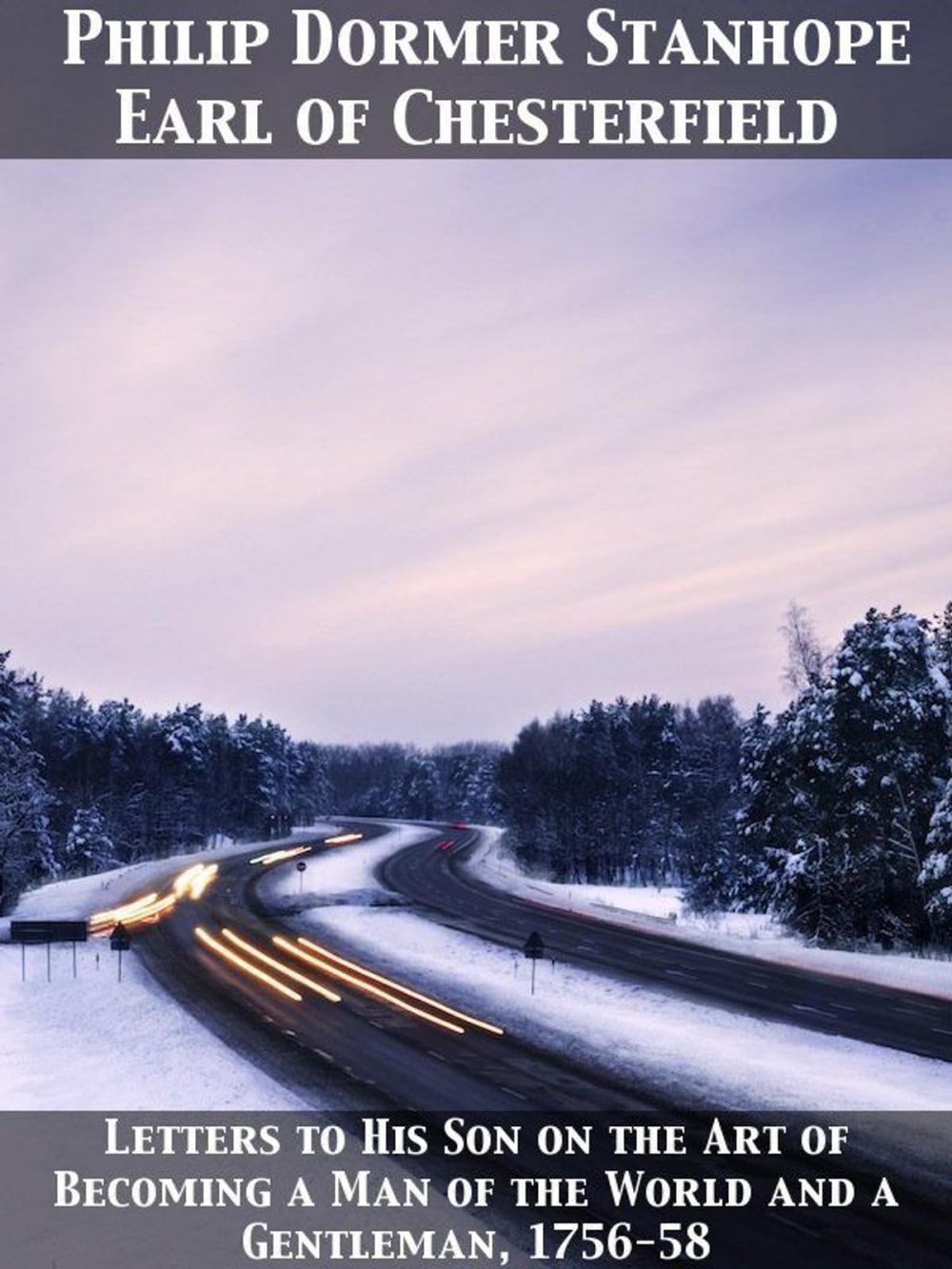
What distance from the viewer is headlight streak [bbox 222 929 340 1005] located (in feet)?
102

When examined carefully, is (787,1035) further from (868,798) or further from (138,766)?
(138,766)

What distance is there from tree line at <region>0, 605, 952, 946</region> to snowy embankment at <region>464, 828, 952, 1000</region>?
2.01m

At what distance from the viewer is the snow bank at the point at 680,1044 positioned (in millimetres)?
20469

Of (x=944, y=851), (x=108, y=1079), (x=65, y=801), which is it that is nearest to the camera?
(x=108, y=1079)

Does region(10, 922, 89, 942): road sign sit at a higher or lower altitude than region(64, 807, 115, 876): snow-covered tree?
higher

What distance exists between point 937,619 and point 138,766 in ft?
331

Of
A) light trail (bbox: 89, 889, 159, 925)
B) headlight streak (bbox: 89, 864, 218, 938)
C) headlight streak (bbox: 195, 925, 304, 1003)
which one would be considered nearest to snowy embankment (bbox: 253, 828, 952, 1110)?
headlight streak (bbox: 195, 925, 304, 1003)

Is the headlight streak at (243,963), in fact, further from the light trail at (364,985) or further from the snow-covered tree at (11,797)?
the snow-covered tree at (11,797)

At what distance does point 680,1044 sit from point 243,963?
17.4 metres

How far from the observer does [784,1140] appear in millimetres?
17797

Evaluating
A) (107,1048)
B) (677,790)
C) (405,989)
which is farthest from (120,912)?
(677,790)

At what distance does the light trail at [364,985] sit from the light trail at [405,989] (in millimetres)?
450

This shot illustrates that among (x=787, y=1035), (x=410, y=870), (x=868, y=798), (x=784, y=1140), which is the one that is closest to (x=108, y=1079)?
(x=784, y=1140)

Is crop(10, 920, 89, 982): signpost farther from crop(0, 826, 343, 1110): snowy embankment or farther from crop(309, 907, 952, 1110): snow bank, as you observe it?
crop(309, 907, 952, 1110): snow bank
